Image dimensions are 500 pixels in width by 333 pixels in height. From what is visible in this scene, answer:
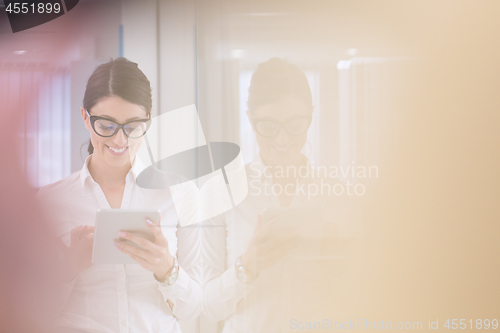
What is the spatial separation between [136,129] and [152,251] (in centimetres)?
40

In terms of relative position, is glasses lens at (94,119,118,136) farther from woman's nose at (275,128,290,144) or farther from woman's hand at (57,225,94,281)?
woman's nose at (275,128,290,144)

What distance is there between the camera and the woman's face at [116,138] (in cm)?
108

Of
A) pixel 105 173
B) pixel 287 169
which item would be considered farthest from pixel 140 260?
pixel 287 169

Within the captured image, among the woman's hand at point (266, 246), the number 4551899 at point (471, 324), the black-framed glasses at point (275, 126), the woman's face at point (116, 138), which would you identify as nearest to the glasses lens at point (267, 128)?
the black-framed glasses at point (275, 126)

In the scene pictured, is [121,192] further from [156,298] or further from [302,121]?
[302,121]

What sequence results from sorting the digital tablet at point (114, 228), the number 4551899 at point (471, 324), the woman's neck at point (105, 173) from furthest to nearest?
1. the number 4551899 at point (471, 324)
2. the woman's neck at point (105, 173)
3. the digital tablet at point (114, 228)

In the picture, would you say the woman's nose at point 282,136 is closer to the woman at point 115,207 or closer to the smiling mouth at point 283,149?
the smiling mouth at point 283,149

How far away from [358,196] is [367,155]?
0.49ft

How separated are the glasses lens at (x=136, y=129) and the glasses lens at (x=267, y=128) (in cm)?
38

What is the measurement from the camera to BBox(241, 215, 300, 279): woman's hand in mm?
1093

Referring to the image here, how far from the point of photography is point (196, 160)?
1141mm

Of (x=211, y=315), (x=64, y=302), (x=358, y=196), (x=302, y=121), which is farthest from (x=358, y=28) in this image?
(x=64, y=302)

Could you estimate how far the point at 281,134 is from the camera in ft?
3.74

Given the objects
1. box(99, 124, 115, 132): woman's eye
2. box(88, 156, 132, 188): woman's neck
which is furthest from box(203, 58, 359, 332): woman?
box(99, 124, 115, 132): woman's eye
